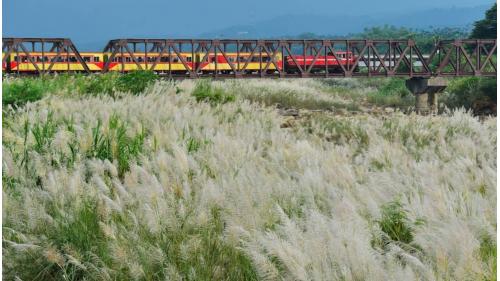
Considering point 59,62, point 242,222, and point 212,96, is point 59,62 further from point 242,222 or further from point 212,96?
point 242,222

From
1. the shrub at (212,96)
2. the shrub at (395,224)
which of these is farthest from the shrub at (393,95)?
the shrub at (395,224)

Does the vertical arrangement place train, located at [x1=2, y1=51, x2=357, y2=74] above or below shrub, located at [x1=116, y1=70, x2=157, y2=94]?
above

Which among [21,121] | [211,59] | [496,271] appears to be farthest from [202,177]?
[211,59]

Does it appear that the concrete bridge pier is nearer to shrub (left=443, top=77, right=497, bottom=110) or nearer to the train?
shrub (left=443, top=77, right=497, bottom=110)

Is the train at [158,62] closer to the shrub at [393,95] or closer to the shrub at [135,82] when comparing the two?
the shrub at [393,95]

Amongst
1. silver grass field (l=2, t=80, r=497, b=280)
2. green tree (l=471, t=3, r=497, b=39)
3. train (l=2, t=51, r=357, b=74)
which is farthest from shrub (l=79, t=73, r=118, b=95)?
green tree (l=471, t=3, r=497, b=39)

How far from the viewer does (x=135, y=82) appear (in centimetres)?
1698

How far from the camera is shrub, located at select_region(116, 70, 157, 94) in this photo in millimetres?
16422

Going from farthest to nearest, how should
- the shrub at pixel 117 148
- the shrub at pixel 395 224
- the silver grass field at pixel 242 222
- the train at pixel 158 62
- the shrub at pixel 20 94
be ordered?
the train at pixel 158 62 → the shrub at pixel 20 94 → the shrub at pixel 117 148 → the shrub at pixel 395 224 → the silver grass field at pixel 242 222

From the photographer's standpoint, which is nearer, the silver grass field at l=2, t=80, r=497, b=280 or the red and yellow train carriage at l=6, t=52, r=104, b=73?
the silver grass field at l=2, t=80, r=497, b=280

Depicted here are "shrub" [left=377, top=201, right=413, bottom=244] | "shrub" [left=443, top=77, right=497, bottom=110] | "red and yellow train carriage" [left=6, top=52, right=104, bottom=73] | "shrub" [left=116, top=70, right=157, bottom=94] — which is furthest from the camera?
"shrub" [left=443, top=77, right=497, bottom=110]

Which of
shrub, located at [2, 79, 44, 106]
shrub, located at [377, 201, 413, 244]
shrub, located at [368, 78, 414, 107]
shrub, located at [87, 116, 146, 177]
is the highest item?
shrub, located at [2, 79, 44, 106]

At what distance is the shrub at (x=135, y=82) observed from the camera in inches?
647

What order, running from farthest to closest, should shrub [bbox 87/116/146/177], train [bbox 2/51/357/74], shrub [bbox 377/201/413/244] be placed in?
1. train [bbox 2/51/357/74]
2. shrub [bbox 87/116/146/177]
3. shrub [bbox 377/201/413/244]
